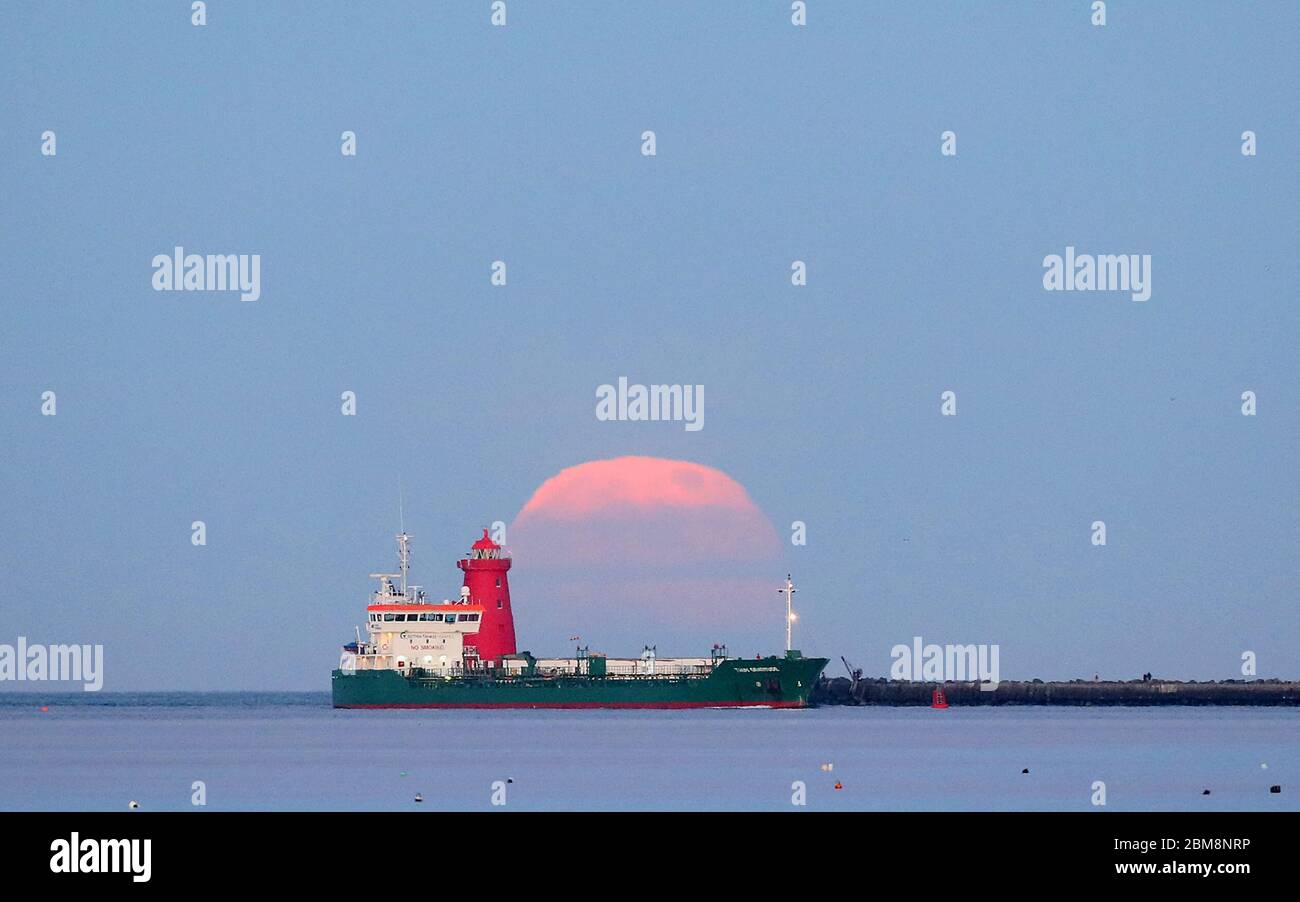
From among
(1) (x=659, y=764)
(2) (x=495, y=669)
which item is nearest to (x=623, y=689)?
(2) (x=495, y=669)

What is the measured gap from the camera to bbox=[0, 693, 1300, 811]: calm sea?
1965 inches

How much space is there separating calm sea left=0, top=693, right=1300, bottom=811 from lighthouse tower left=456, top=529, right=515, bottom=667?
13.0 ft

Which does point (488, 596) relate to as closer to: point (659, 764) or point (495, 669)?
point (495, 669)

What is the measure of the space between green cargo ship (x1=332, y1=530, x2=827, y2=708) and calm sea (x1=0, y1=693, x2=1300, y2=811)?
70.4 inches

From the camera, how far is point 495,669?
101m

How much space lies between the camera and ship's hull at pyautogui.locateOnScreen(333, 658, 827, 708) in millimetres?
98438

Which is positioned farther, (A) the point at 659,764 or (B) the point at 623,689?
(B) the point at 623,689

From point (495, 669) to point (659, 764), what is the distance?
4005cm

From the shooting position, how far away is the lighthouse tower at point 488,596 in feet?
334

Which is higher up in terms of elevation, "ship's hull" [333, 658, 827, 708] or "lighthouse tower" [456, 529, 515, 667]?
"lighthouse tower" [456, 529, 515, 667]

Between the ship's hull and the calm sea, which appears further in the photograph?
the ship's hull

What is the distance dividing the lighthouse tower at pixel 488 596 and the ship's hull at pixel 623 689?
1.99 meters
